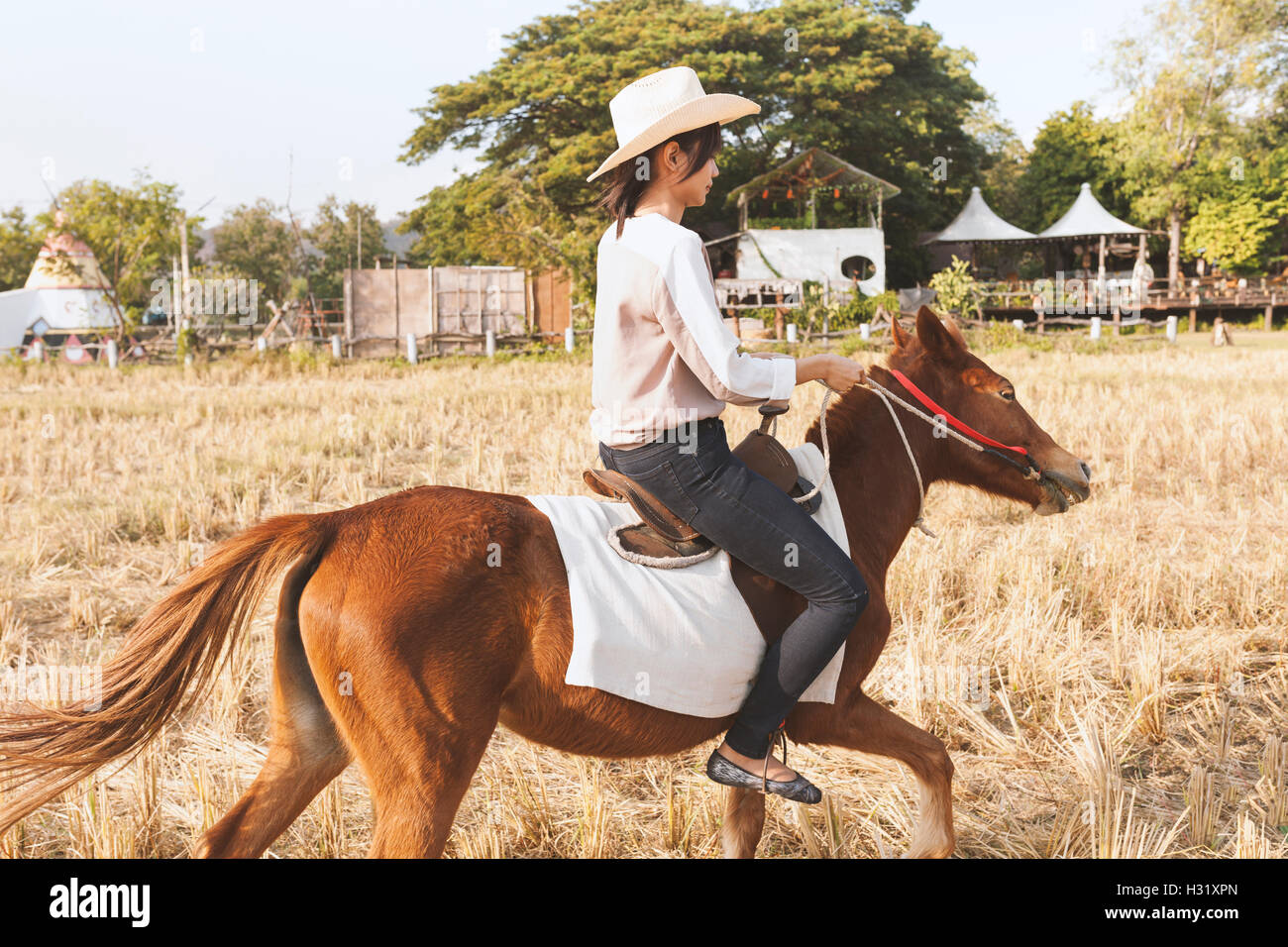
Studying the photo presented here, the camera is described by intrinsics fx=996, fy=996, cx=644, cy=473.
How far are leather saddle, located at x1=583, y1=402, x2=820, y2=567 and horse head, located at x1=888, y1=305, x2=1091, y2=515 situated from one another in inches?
32.4

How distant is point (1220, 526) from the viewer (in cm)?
782

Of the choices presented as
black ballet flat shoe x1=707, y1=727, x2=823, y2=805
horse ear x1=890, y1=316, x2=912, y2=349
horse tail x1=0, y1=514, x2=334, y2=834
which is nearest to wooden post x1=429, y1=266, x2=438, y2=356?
horse ear x1=890, y1=316, x2=912, y2=349

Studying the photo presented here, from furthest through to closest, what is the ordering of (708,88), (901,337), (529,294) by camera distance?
(708,88) → (529,294) → (901,337)

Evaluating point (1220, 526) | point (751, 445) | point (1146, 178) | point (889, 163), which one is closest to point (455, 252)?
point (889, 163)

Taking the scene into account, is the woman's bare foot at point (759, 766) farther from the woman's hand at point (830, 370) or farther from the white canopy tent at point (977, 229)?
the white canopy tent at point (977, 229)

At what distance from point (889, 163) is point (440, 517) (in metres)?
40.5

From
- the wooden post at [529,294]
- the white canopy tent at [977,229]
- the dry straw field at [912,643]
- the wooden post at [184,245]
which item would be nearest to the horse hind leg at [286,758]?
the dry straw field at [912,643]

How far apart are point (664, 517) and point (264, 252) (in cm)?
5099

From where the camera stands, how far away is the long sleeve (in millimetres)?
2809

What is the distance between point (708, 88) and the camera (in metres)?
34.7

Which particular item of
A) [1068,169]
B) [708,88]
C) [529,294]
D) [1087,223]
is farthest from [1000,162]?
[529,294]

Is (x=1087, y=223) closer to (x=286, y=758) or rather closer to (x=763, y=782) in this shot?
(x=763, y=782)

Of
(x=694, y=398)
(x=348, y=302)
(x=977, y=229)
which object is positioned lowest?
(x=694, y=398)

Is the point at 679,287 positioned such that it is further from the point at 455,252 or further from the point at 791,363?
the point at 455,252
